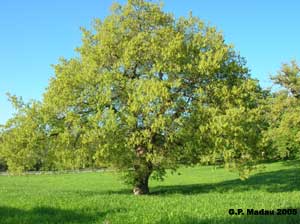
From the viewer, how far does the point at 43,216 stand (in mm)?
13516

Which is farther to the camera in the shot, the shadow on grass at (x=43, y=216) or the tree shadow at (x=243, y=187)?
the tree shadow at (x=243, y=187)

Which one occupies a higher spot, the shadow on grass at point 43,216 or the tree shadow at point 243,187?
the tree shadow at point 243,187

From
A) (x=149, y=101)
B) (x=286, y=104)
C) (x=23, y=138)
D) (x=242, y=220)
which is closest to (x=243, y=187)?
(x=286, y=104)

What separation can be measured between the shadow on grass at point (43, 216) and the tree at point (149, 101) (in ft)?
27.5

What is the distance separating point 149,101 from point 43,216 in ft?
34.9

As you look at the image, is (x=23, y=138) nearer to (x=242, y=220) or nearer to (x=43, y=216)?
(x=43, y=216)

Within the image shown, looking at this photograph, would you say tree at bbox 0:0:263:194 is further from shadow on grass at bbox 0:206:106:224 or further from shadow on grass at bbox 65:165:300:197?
shadow on grass at bbox 0:206:106:224

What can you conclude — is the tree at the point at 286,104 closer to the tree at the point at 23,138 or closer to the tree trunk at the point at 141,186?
the tree trunk at the point at 141,186

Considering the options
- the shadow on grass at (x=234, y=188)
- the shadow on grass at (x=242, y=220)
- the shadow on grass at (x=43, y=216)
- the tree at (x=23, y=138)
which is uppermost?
the tree at (x=23, y=138)

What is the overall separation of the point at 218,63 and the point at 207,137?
178 inches

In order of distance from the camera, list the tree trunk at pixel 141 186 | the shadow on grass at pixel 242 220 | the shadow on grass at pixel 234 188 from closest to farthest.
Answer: the shadow on grass at pixel 242 220
the tree trunk at pixel 141 186
the shadow on grass at pixel 234 188

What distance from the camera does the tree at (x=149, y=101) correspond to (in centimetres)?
2327

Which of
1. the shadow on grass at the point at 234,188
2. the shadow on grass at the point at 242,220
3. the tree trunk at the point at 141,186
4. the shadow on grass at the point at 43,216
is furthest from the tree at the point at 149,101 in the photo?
→ the shadow on grass at the point at 242,220

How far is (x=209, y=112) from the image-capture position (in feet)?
78.6
